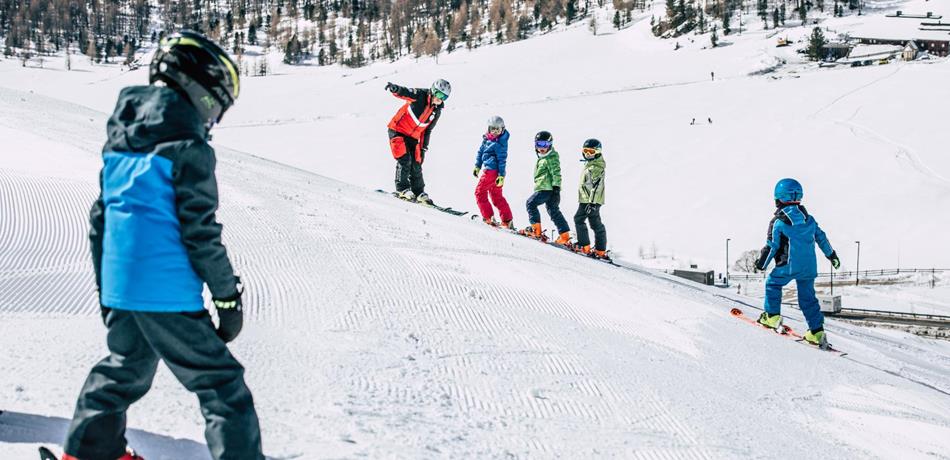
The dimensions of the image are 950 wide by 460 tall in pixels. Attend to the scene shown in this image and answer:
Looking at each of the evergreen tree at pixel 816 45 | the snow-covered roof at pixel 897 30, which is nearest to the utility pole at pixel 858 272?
the evergreen tree at pixel 816 45

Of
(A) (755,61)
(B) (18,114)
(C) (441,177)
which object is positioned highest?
(A) (755,61)

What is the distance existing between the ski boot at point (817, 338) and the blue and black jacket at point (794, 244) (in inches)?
23.7

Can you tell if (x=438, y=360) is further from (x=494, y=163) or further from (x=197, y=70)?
(x=494, y=163)

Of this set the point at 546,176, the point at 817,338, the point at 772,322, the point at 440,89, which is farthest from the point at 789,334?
the point at 440,89

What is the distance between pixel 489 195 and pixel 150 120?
9963mm

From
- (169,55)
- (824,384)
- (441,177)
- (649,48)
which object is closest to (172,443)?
(169,55)

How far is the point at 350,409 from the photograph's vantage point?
134 inches

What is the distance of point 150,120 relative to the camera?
2.40 meters

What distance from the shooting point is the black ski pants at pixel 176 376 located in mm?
2410

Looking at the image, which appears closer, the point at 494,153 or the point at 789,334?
the point at 789,334

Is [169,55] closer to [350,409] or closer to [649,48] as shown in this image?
[350,409]

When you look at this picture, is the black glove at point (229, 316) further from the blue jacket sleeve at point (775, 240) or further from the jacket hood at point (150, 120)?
the blue jacket sleeve at point (775, 240)

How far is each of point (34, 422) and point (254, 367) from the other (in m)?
1.01

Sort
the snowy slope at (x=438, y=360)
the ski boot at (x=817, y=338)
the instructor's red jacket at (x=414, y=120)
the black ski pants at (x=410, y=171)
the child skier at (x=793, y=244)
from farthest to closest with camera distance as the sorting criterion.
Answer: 1. the black ski pants at (x=410, y=171)
2. the instructor's red jacket at (x=414, y=120)
3. the child skier at (x=793, y=244)
4. the ski boot at (x=817, y=338)
5. the snowy slope at (x=438, y=360)
